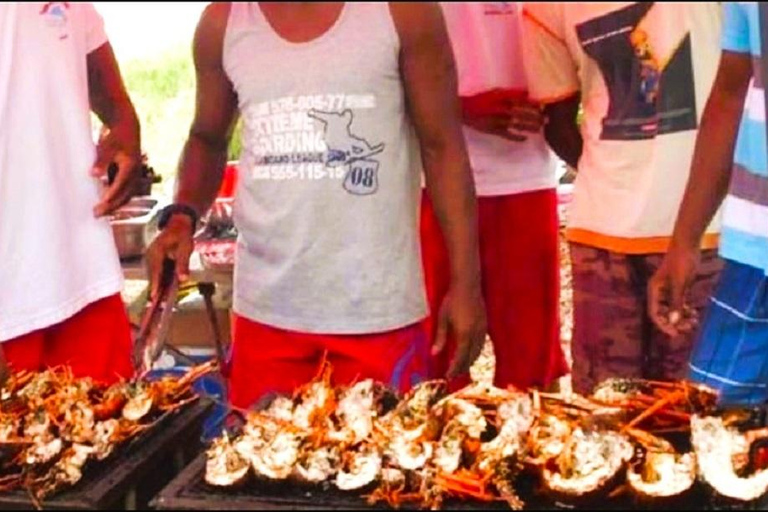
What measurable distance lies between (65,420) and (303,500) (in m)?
0.39

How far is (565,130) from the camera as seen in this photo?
5.02 ft

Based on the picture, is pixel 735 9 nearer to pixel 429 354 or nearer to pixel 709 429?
pixel 709 429

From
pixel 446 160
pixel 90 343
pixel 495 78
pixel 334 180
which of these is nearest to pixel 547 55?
pixel 495 78

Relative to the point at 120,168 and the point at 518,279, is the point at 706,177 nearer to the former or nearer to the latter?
the point at 518,279

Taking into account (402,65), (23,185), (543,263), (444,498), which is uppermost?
(402,65)

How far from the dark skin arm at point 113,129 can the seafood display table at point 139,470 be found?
0.31 meters

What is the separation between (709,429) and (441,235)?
406 mm

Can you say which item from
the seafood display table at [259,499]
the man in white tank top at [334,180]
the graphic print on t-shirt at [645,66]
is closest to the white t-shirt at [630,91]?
the graphic print on t-shirt at [645,66]

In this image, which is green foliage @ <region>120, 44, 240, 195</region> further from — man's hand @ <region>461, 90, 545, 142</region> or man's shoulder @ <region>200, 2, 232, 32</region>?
man's hand @ <region>461, 90, 545, 142</region>

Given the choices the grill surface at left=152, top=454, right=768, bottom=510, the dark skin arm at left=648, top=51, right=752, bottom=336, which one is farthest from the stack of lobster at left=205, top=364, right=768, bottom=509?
the dark skin arm at left=648, top=51, right=752, bottom=336

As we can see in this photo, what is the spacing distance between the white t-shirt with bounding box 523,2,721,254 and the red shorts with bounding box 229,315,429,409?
1.23 ft

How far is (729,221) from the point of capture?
187 centimetres

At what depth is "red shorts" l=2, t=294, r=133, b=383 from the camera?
78.7 inches

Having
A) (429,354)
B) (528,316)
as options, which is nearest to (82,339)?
(429,354)
